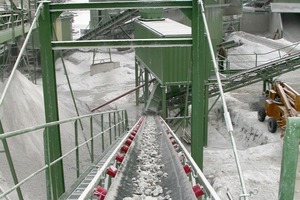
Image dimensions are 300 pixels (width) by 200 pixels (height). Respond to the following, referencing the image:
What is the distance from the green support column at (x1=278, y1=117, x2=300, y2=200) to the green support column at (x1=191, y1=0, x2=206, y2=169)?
16.8 feet

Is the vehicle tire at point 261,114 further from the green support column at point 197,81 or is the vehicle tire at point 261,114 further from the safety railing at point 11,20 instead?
the safety railing at point 11,20

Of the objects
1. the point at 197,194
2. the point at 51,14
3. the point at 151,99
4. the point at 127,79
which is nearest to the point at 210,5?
the point at 151,99

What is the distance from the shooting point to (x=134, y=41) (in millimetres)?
6633

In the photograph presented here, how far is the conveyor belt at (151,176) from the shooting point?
4227 millimetres

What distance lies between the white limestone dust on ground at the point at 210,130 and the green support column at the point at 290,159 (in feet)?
4.99

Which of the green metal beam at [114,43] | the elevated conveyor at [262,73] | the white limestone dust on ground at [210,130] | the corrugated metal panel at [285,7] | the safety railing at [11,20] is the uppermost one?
the corrugated metal panel at [285,7]

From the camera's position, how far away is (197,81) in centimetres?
686

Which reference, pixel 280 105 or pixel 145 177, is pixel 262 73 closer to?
pixel 280 105

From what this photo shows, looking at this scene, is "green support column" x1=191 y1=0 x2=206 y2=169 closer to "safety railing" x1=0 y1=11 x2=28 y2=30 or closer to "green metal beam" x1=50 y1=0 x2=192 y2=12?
"green metal beam" x1=50 y1=0 x2=192 y2=12

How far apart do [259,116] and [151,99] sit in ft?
13.6

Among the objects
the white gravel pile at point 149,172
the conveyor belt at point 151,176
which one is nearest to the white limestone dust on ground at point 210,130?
the conveyor belt at point 151,176

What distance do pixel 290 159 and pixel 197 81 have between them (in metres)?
5.22

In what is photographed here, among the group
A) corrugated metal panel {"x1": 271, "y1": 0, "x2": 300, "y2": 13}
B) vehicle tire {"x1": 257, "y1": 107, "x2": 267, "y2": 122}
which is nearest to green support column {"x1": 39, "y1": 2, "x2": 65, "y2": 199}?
vehicle tire {"x1": 257, "y1": 107, "x2": 267, "y2": 122}

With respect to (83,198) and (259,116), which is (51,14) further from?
(259,116)
